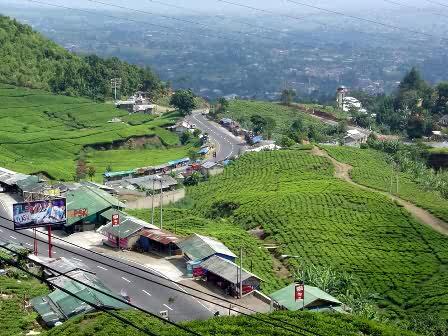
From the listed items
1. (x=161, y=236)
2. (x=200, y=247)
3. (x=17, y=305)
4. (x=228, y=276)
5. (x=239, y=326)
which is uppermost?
(x=239, y=326)

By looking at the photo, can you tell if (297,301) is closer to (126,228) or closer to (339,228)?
(126,228)

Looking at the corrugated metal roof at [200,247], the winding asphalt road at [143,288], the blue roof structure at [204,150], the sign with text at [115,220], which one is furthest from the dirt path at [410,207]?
the winding asphalt road at [143,288]

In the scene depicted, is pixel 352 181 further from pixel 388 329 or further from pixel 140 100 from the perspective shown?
pixel 140 100

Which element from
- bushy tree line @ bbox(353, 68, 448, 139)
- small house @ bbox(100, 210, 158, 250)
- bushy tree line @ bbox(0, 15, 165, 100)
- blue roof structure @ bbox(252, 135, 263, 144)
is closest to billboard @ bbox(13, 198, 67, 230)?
small house @ bbox(100, 210, 158, 250)

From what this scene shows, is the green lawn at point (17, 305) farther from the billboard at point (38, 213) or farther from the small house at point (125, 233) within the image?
the small house at point (125, 233)

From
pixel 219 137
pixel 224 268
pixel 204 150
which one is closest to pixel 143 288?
pixel 224 268

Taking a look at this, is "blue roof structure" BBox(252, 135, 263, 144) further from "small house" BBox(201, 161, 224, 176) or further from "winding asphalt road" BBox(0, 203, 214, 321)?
"winding asphalt road" BBox(0, 203, 214, 321)
